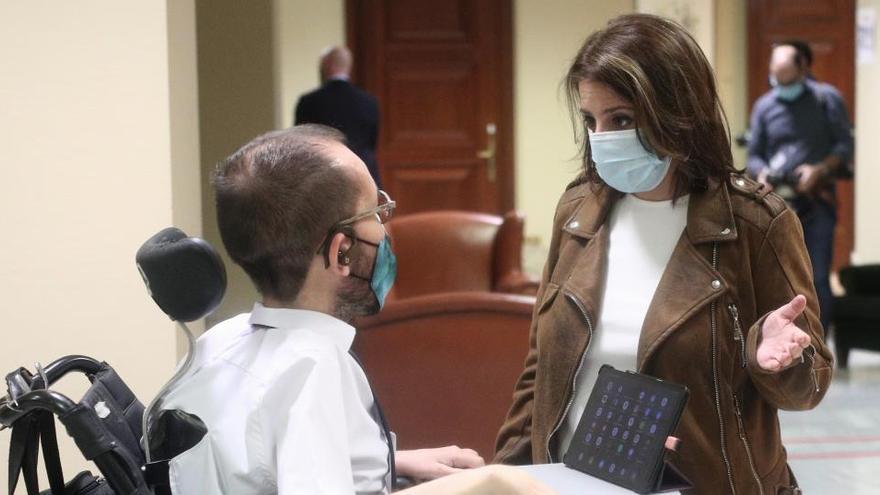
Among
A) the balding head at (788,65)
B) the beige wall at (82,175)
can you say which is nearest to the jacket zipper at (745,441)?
the beige wall at (82,175)

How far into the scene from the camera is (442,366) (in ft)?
8.64

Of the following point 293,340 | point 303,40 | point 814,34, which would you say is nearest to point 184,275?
point 293,340

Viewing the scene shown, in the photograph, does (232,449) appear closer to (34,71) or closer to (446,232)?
(34,71)

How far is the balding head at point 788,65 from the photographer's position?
6004mm

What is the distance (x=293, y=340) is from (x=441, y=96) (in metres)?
7.18

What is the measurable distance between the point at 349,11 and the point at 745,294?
6.93 meters

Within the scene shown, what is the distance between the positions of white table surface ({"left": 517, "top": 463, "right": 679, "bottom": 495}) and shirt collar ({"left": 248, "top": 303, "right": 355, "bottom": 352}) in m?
0.28

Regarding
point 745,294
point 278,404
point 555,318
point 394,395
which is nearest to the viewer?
point 278,404

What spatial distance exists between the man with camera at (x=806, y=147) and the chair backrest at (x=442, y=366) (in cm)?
369

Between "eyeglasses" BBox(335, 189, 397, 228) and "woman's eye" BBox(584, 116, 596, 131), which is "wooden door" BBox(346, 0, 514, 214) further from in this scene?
"eyeglasses" BBox(335, 189, 397, 228)

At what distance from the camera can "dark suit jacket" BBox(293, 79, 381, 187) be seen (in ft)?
19.4

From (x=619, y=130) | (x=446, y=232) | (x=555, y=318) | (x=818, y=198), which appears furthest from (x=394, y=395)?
(x=818, y=198)

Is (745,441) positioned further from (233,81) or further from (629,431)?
(233,81)

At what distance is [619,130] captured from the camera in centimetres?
182
